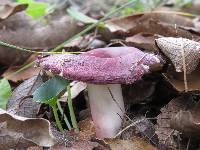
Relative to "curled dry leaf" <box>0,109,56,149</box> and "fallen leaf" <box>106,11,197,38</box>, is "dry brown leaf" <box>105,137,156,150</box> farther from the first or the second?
"fallen leaf" <box>106,11,197,38</box>

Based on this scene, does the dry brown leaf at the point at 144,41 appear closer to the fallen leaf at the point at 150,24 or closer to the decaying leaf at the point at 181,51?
the fallen leaf at the point at 150,24

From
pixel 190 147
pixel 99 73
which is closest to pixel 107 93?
pixel 99 73

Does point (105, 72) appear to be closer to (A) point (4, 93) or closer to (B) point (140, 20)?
(A) point (4, 93)

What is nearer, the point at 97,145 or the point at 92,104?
the point at 97,145

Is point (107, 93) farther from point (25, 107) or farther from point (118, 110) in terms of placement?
point (25, 107)

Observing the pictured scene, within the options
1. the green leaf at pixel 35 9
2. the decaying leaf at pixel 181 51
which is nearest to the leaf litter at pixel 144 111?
the decaying leaf at pixel 181 51


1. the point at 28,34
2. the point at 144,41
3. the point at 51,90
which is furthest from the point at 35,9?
the point at 51,90
